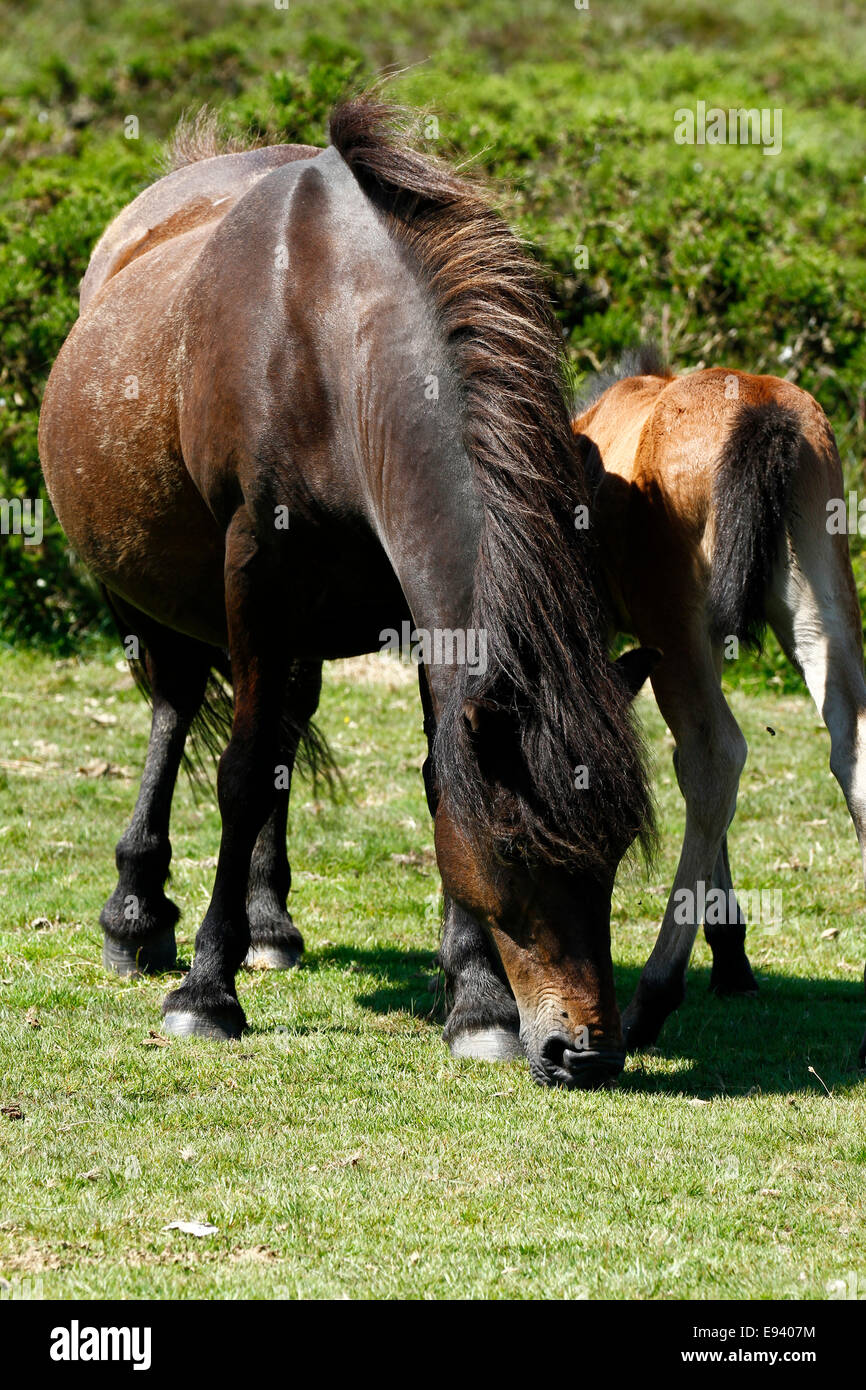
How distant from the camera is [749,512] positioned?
471 cm

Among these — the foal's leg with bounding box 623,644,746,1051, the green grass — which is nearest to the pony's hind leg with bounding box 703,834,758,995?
the green grass

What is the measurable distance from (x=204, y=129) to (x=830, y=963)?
5.26m

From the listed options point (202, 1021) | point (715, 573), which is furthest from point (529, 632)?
point (202, 1021)

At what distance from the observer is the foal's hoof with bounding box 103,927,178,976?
20.2 ft

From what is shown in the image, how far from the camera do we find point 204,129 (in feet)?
26.0

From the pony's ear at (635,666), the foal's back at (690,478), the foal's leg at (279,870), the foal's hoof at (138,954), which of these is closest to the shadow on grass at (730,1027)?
the foal's leg at (279,870)

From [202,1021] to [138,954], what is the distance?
104 centimetres

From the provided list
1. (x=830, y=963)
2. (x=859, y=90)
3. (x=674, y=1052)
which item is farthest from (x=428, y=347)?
(x=859, y=90)

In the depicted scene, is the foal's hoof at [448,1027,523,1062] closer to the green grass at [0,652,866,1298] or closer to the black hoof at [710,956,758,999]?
the green grass at [0,652,866,1298]

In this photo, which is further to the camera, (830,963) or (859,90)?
(859,90)

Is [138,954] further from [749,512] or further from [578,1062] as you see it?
[749,512]

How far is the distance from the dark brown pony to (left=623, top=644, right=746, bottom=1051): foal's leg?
53 cm

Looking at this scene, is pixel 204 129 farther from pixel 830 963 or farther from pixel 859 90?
pixel 859 90

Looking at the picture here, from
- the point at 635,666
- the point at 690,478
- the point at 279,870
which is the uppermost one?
the point at 690,478
